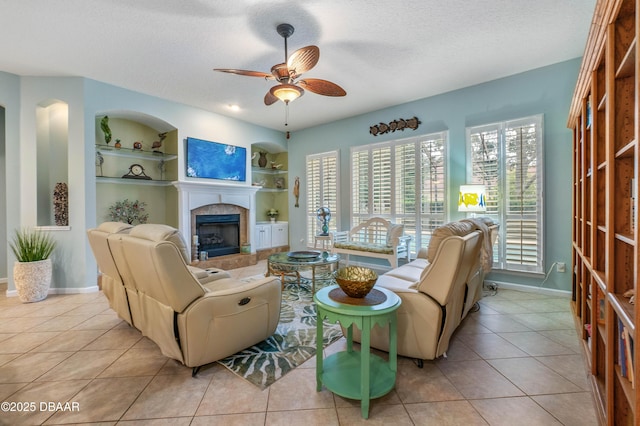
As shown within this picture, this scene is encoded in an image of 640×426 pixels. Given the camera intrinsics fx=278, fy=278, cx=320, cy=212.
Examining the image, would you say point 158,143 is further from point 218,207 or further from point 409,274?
point 409,274

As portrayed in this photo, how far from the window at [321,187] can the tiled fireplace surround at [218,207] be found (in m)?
1.25

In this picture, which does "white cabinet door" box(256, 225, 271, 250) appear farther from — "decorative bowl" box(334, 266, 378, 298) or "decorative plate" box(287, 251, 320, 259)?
"decorative bowl" box(334, 266, 378, 298)

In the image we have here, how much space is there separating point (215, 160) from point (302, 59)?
3.48 m

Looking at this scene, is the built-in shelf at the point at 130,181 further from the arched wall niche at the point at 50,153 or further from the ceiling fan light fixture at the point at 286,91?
the ceiling fan light fixture at the point at 286,91

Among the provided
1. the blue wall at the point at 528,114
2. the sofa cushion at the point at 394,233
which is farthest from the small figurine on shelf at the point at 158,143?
the sofa cushion at the point at 394,233

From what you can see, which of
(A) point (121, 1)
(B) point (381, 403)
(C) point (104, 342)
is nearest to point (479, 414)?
(B) point (381, 403)

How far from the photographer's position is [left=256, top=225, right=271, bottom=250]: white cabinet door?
20.2ft

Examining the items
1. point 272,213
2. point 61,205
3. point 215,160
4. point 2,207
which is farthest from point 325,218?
point 2,207

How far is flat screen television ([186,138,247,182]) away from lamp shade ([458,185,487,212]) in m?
4.19

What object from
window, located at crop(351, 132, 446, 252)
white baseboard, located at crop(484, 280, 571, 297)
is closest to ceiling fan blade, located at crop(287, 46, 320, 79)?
window, located at crop(351, 132, 446, 252)

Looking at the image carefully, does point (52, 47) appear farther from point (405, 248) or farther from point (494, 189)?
point (494, 189)

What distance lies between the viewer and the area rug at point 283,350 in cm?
197

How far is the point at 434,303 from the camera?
6.29 ft

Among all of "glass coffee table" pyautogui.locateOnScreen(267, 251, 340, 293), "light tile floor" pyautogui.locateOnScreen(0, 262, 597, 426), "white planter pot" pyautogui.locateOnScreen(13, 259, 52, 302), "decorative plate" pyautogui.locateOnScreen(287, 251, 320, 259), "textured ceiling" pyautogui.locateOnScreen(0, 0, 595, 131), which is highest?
"textured ceiling" pyautogui.locateOnScreen(0, 0, 595, 131)
